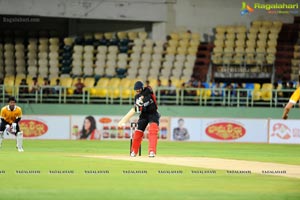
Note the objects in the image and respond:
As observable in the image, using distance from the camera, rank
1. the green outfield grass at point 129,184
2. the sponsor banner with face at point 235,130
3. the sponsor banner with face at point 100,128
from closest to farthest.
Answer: the green outfield grass at point 129,184
the sponsor banner with face at point 235,130
the sponsor banner with face at point 100,128

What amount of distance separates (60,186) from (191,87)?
27.9 m

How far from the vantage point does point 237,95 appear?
1588 inches

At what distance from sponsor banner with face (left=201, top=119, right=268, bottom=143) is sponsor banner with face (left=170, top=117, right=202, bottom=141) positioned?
0.28 metres

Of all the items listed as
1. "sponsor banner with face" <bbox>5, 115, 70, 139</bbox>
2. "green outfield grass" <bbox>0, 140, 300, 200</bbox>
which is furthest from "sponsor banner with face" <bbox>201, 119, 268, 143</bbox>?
"green outfield grass" <bbox>0, 140, 300, 200</bbox>

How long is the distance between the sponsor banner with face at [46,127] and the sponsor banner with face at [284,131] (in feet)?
31.1

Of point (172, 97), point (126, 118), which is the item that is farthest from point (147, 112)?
point (172, 97)

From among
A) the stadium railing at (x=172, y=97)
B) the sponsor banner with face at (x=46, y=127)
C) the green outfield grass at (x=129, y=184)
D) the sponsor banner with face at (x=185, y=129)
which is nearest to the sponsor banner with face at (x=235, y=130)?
the sponsor banner with face at (x=185, y=129)

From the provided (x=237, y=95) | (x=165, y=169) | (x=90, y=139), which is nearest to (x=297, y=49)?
(x=237, y=95)

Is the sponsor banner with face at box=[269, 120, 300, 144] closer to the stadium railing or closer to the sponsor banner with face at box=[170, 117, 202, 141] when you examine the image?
the stadium railing

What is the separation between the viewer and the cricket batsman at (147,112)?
20594 millimetres

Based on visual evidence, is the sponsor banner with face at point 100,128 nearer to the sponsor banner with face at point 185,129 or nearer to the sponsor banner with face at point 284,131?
the sponsor banner with face at point 185,129

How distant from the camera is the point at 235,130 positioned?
1516 inches

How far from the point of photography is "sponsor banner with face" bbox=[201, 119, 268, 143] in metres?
38.1

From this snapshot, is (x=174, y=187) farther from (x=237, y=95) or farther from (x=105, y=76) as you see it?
(x=105, y=76)
